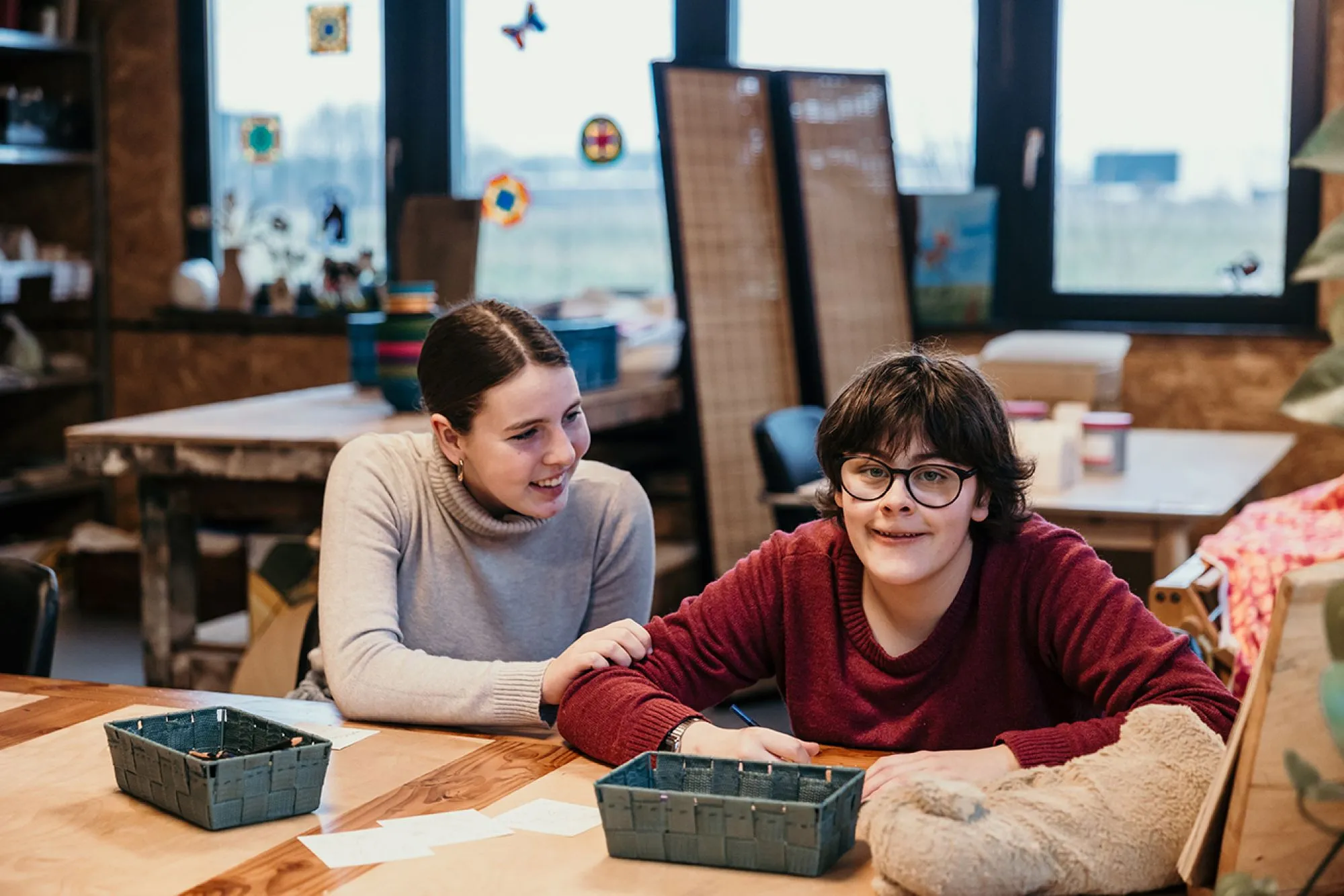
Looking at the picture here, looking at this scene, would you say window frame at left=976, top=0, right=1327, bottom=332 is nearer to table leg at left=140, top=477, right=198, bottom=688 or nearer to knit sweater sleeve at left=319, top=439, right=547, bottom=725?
table leg at left=140, top=477, right=198, bottom=688

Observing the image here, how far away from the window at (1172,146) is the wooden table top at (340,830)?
3663 millimetres

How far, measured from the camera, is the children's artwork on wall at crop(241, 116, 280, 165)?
6.05m

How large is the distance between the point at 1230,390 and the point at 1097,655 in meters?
3.45

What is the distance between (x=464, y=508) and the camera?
2.12 metres

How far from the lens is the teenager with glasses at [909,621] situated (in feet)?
5.48

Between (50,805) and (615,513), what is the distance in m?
0.91

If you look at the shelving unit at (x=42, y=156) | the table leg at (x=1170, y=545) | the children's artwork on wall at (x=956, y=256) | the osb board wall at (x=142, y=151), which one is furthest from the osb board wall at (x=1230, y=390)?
the shelving unit at (x=42, y=156)

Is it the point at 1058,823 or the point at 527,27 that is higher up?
the point at 527,27

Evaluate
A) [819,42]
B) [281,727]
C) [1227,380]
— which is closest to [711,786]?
[281,727]

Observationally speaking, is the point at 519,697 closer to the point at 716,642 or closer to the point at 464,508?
the point at 716,642

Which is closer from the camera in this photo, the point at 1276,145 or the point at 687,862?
the point at 687,862

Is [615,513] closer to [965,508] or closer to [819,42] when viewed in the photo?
[965,508]

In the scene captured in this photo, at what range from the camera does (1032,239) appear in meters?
5.14

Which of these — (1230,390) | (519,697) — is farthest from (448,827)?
(1230,390)
